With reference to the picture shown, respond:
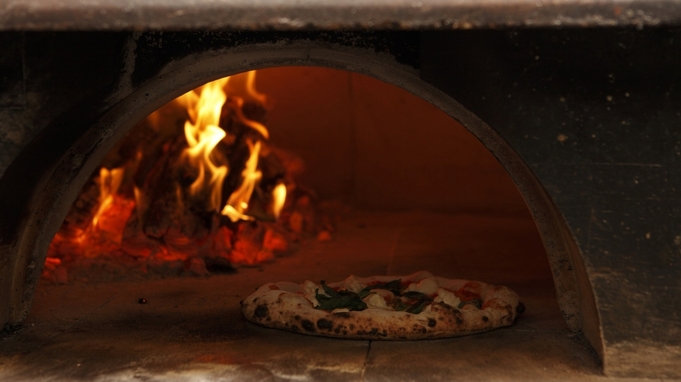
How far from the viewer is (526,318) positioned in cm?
346

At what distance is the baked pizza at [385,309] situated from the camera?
124 inches

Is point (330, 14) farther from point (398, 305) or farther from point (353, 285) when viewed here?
point (353, 285)

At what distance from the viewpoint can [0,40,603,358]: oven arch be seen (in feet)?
9.78

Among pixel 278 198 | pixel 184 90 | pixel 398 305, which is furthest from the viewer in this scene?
pixel 278 198

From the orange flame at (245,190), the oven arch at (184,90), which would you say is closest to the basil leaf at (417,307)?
the oven arch at (184,90)

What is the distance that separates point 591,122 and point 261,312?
5.04 feet

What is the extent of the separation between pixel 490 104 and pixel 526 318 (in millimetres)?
1145

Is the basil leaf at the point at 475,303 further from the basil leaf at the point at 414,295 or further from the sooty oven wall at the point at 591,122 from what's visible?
the sooty oven wall at the point at 591,122

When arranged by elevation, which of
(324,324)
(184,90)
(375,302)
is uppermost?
(184,90)

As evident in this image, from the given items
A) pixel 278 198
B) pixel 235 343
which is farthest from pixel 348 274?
pixel 235 343

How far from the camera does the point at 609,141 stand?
274 cm

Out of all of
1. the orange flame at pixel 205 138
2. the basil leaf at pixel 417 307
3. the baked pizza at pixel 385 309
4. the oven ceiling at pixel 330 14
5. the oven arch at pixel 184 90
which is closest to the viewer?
the oven ceiling at pixel 330 14

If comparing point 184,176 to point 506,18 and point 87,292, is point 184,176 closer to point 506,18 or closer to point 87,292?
point 87,292

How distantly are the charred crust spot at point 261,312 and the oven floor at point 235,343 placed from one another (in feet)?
0.20
